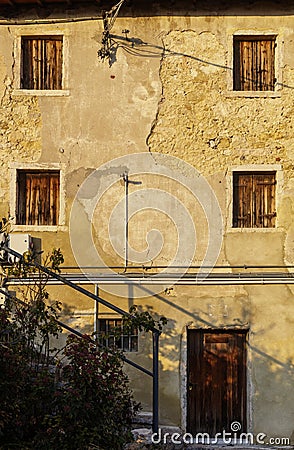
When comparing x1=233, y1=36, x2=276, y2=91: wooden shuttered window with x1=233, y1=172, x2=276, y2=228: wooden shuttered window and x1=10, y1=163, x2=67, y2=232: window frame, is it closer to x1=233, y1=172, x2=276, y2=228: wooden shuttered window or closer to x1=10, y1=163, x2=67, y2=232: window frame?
x1=233, y1=172, x2=276, y2=228: wooden shuttered window

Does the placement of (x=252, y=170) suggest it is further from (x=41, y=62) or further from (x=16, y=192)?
(x=41, y=62)

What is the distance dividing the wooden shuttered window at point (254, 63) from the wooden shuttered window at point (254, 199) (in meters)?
1.58

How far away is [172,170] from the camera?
429 inches

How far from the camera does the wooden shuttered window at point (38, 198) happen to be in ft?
36.1

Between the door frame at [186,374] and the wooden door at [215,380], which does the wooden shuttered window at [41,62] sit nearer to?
the door frame at [186,374]

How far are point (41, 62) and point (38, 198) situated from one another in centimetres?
247

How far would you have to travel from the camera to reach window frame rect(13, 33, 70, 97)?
36.2 ft

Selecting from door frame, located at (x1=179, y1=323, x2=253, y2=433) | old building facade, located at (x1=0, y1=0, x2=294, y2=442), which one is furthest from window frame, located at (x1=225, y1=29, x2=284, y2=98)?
door frame, located at (x1=179, y1=323, x2=253, y2=433)

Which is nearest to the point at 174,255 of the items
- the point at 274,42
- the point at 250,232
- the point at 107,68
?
the point at 250,232

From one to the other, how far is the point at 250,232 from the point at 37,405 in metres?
5.05

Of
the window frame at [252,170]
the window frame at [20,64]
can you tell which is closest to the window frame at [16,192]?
the window frame at [20,64]

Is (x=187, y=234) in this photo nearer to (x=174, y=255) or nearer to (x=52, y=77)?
(x=174, y=255)

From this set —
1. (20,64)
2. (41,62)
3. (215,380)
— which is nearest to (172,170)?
(41,62)

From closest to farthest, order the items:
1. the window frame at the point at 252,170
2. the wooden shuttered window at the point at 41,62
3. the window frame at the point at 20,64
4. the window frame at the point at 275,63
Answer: the window frame at the point at 252,170 → the window frame at the point at 275,63 → the window frame at the point at 20,64 → the wooden shuttered window at the point at 41,62
